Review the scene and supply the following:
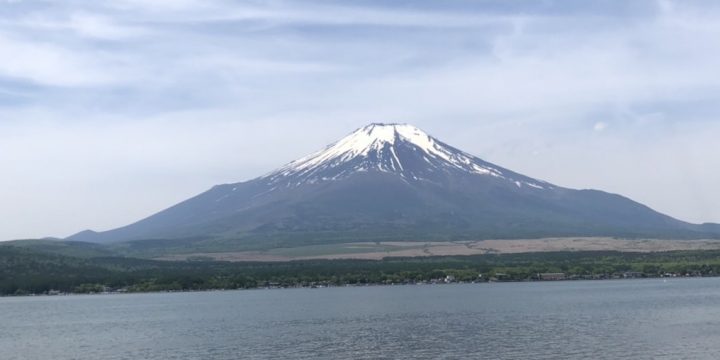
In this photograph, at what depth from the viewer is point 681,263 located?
4195 inches

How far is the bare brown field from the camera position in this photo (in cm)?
13575

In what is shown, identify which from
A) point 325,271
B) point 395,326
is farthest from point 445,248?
point 395,326

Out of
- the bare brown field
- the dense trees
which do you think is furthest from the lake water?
the bare brown field

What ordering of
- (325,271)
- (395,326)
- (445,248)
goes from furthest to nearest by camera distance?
(445,248) → (325,271) → (395,326)

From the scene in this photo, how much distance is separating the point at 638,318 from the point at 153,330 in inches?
1122

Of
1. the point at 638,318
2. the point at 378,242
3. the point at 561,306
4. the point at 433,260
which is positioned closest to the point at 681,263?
the point at 433,260

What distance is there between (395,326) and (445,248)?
309 ft

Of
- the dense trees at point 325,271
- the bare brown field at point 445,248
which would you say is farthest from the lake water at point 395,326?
the bare brown field at point 445,248

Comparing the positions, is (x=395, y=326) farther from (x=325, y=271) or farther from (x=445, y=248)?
(x=445, y=248)

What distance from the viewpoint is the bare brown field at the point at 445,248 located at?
5344 inches

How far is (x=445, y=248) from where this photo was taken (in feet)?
480

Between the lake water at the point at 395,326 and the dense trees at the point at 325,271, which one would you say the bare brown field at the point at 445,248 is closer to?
the dense trees at the point at 325,271

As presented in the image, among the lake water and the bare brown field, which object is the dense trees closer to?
the bare brown field

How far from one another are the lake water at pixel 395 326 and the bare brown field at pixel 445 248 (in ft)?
164
